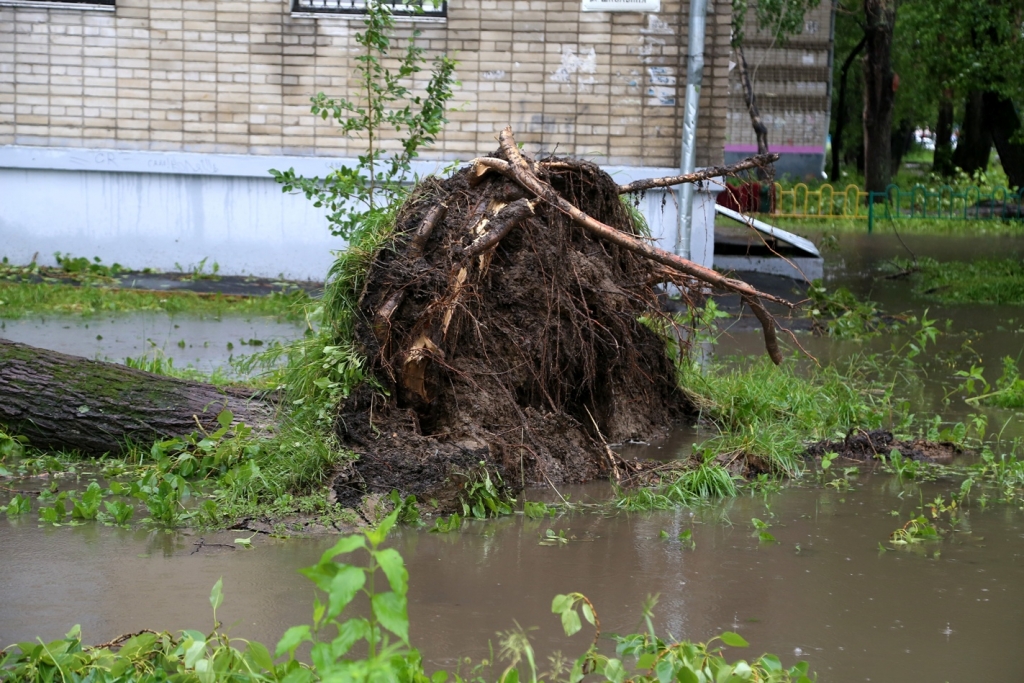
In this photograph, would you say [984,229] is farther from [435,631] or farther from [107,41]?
[435,631]

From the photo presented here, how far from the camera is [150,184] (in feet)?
39.0

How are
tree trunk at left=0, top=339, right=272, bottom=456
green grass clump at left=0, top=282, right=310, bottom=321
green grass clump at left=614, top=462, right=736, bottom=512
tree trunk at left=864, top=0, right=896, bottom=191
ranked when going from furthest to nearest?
tree trunk at left=864, top=0, right=896, bottom=191
green grass clump at left=0, top=282, right=310, bottom=321
tree trunk at left=0, top=339, right=272, bottom=456
green grass clump at left=614, top=462, right=736, bottom=512

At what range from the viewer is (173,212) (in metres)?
12.0

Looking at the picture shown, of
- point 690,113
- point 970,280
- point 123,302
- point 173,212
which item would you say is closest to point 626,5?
point 690,113

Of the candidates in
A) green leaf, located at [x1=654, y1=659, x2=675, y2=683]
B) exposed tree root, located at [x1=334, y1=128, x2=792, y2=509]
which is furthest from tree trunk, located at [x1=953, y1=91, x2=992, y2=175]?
green leaf, located at [x1=654, y1=659, x2=675, y2=683]

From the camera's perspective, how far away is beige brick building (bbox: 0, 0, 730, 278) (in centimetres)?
1149

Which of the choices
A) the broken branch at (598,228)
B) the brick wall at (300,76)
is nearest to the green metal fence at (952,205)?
the brick wall at (300,76)

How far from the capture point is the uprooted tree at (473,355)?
215 inches

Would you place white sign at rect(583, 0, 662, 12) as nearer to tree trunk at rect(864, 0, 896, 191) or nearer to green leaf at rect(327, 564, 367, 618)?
green leaf at rect(327, 564, 367, 618)

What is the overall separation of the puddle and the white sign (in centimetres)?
489

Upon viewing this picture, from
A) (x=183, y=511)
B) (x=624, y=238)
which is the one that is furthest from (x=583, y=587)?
(x=624, y=238)

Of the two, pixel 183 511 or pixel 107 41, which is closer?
pixel 183 511

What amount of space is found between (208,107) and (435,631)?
30.3ft

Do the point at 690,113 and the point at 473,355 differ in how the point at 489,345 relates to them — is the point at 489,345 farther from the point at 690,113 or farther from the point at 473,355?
the point at 690,113
